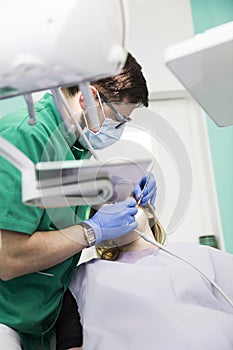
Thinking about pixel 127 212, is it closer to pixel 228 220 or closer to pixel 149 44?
pixel 228 220

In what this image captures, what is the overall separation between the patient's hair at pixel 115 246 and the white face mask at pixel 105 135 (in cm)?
31

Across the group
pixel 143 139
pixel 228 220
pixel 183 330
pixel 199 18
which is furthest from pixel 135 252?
pixel 199 18

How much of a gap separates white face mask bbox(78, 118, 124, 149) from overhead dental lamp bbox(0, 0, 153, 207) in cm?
51

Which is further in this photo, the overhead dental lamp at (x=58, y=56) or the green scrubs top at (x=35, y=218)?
the green scrubs top at (x=35, y=218)

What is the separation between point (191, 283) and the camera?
1.27 meters

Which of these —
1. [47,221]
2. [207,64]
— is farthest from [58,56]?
[47,221]

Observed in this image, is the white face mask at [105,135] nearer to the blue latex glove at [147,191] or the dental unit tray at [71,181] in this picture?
the blue latex glove at [147,191]

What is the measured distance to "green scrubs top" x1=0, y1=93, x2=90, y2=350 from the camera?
1101mm

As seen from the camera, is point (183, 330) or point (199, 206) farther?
point (199, 206)

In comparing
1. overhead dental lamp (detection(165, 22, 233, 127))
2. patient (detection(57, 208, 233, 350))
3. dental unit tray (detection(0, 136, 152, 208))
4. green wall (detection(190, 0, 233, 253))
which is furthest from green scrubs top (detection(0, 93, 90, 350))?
green wall (detection(190, 0, 233, 253))

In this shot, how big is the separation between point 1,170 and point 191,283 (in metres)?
0.57

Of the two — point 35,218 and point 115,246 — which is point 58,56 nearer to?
point 35,218

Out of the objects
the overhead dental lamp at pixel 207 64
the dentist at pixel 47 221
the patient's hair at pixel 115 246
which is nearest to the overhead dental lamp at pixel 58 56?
the overhead dental lamp at pixel 207 64

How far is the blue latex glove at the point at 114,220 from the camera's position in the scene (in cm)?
128
